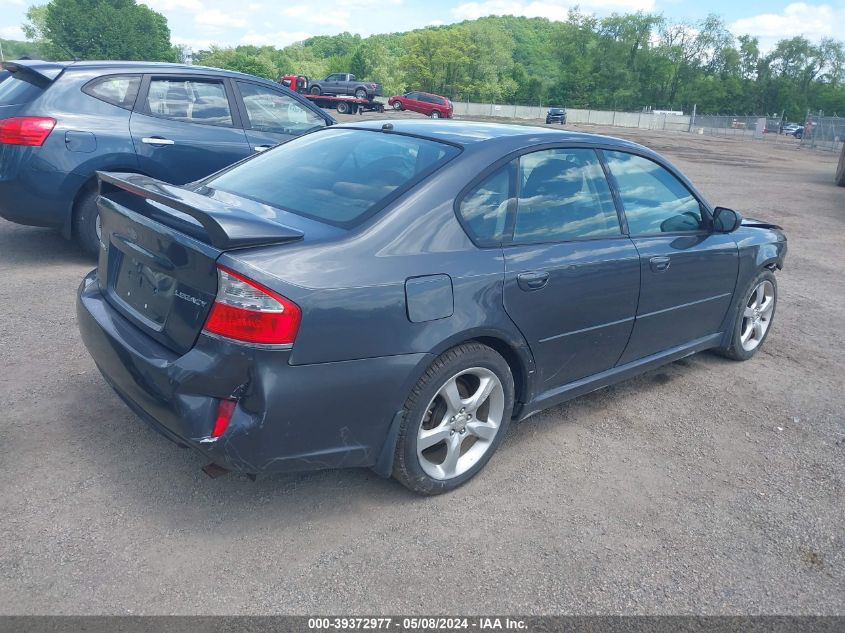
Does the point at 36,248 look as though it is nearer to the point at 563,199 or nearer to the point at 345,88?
the point at 563,199

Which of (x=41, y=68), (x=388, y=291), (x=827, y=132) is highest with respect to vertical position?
(x=41, y=68)

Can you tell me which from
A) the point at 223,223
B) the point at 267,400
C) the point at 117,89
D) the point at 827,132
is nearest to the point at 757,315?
the point at 267,400

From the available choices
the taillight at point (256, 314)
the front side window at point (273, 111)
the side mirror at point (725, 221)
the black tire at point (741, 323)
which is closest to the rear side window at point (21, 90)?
the front side window at point (273, 111)

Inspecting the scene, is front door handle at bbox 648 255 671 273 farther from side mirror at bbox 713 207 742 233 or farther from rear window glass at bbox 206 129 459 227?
rear window glass at bbox 206 129 459 227

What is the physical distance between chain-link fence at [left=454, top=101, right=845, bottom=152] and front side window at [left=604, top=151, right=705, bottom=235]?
4412 cm

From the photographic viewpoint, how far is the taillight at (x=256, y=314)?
247 centimetres

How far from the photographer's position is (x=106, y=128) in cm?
601

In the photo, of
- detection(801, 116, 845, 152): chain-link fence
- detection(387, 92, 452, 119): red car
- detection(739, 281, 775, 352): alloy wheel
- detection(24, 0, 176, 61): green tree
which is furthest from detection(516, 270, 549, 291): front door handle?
detection(24, 0, 176, 61): green tree

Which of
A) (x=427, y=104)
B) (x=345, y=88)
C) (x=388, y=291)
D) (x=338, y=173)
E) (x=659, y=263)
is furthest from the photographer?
(x=427, y=104)

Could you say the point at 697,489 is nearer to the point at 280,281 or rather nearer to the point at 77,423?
the point at 280,281

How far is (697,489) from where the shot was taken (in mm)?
3346

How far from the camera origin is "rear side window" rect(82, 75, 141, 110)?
19.9ft

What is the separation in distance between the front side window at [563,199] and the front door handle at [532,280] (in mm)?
173

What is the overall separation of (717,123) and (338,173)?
72122 millimetres
